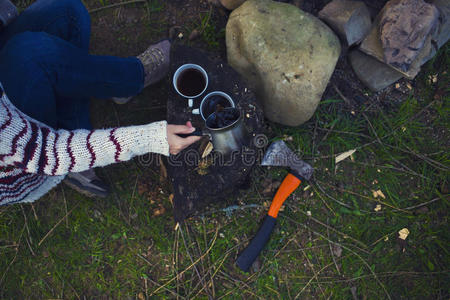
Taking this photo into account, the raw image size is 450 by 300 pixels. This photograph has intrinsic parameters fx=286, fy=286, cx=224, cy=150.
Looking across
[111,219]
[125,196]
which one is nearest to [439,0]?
[125,196]

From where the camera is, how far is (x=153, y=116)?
246 cm

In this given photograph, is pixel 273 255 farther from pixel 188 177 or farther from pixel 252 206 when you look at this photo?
pixel 188 177

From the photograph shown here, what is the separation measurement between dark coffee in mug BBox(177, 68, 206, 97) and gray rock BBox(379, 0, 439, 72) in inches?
52.1

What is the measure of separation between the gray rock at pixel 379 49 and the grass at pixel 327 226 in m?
0.31

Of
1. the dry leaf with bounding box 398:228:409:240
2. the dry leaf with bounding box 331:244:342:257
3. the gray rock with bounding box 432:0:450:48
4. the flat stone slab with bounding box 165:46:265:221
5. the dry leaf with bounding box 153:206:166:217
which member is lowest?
the dry leaf with bounding box 331:244:342:257

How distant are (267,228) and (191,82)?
1257 millimetres

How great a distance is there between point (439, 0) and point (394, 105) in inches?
31.4

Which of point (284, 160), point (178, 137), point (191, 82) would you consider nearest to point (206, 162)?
point (178, 137)

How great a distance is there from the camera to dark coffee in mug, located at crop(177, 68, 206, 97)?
1.86m

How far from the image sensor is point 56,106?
71.6 inches

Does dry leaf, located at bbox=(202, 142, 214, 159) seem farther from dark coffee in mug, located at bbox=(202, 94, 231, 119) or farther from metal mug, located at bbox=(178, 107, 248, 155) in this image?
dark coffee in mug, located at bbox=(202, 94, 231, 119)

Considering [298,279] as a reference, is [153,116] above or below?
above

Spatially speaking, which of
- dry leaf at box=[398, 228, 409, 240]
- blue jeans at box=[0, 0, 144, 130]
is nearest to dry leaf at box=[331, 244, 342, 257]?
dry leaf at box=[398, 228, 409, 240]

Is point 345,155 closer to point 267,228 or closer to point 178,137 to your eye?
point 267,228
